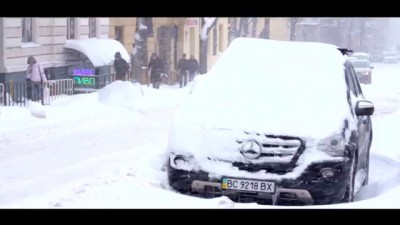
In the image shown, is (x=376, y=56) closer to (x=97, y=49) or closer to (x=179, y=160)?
(x=97, y=49)

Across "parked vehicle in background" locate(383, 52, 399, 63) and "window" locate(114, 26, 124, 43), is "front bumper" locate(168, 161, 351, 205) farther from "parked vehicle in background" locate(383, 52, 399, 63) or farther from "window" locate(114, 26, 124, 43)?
"parked vehicle in background" locate(383, 52, 399, 63)

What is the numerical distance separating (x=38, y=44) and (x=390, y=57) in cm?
2390

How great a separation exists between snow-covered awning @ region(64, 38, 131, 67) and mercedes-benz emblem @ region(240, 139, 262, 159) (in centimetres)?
1526

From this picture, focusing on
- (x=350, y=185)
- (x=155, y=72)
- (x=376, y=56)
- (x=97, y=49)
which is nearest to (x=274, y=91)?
(x=350, y=185)

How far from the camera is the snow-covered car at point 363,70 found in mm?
26331

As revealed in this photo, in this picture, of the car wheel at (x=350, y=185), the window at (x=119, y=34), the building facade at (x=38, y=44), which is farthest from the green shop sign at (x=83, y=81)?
the car wheel at (x=350, y=185)

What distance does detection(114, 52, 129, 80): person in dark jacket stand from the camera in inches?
839

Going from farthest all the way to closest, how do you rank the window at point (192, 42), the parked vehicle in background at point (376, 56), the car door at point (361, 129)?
the parked vehicle in background at point (376, 56)
the window at point (192, 42)
the car door at point (361, 129)

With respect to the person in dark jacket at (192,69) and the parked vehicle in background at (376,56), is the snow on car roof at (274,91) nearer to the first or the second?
the person in dark jacket at (192,69)

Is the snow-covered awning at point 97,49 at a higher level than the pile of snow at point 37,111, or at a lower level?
higher

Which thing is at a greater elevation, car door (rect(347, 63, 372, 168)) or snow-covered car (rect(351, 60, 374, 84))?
car door (rect(347, 63, 372, 168))

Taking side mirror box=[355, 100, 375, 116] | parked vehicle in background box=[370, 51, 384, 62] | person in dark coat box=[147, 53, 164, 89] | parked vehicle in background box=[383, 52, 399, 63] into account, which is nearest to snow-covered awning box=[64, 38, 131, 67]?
person in dark coat box=[147, 53, 164, 89]

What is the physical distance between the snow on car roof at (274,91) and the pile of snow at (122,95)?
1026cm
